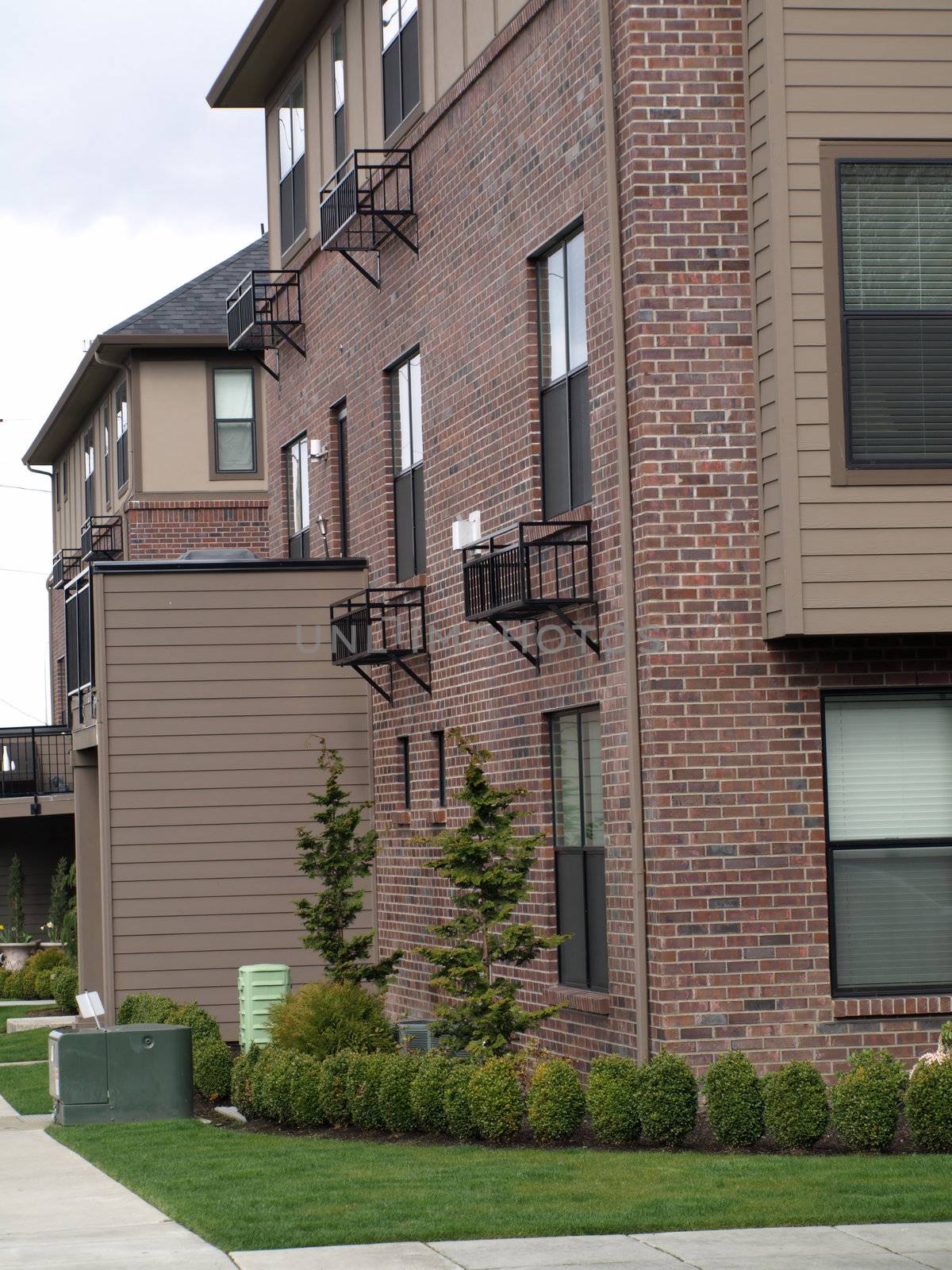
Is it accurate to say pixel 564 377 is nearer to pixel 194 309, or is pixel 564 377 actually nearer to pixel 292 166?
pixel 292 166

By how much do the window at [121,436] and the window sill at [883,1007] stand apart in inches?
950

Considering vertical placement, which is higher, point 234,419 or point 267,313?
point 234,419

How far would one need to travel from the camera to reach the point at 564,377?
1538cm

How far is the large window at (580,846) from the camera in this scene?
14625 mm

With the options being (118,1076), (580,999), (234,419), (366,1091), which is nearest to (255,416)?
(234,419)

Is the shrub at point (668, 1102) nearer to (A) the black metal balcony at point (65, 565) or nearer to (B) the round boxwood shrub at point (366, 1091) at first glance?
(B) the round boxwood shrub at point (366, 1091)

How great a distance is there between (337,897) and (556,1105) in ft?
18.9

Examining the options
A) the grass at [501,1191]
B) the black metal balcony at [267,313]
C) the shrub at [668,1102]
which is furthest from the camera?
the black metal balcony at [267,313]

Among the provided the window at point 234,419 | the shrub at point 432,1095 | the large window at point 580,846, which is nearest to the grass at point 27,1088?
the shrub at point 432,1095

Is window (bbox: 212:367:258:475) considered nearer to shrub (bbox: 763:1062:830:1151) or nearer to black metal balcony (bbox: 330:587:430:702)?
black metal balcony (bbox: 330:587:430:702)

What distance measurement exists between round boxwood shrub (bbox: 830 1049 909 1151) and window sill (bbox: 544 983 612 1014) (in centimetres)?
258

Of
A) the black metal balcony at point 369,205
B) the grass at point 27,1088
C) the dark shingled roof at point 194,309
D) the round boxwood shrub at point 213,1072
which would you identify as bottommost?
the grass at point 27,1088

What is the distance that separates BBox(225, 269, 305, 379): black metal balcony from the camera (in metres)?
24.0

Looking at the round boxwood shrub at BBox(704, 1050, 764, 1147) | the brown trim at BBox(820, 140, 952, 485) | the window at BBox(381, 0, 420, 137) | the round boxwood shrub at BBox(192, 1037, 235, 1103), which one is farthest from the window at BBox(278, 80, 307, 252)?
the round boxwood shrub at BBox(704, 1050, 764, 1147)
